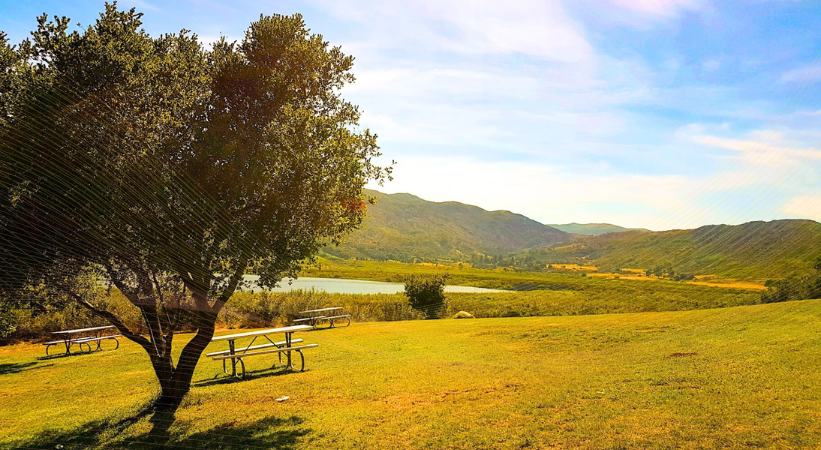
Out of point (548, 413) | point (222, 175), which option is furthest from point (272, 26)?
point (548, 413)

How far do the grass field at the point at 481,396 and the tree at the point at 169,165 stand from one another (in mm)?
2071

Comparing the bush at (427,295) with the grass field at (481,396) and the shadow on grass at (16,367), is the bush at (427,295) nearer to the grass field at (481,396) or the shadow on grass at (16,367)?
the grass field at (481,396)

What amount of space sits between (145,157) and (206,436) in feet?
15.8

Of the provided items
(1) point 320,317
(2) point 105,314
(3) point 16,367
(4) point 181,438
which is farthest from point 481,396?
(1) point 320,317

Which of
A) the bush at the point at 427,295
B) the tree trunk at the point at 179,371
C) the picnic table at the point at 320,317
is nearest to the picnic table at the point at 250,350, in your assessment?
the tree trunk at the point at 179,371

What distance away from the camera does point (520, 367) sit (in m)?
13.9

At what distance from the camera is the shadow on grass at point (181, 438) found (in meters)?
8.19

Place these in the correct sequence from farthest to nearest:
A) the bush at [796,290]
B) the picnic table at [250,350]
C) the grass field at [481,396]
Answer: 1. the bush at [796,290]
2. the picnic table at [250,350]
3. the grass field at [481,396]

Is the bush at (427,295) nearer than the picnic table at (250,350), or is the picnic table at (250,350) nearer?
the picnic table at (250,350)

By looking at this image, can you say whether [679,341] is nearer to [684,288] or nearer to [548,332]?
[548,332]

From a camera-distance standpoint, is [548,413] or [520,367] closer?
[548,413]

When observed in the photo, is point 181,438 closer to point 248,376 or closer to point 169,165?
point 169,165

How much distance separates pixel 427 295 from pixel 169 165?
29.7 meters

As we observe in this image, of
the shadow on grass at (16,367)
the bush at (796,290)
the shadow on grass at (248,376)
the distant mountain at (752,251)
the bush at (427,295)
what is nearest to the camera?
the shadow on grass at (248,376)
